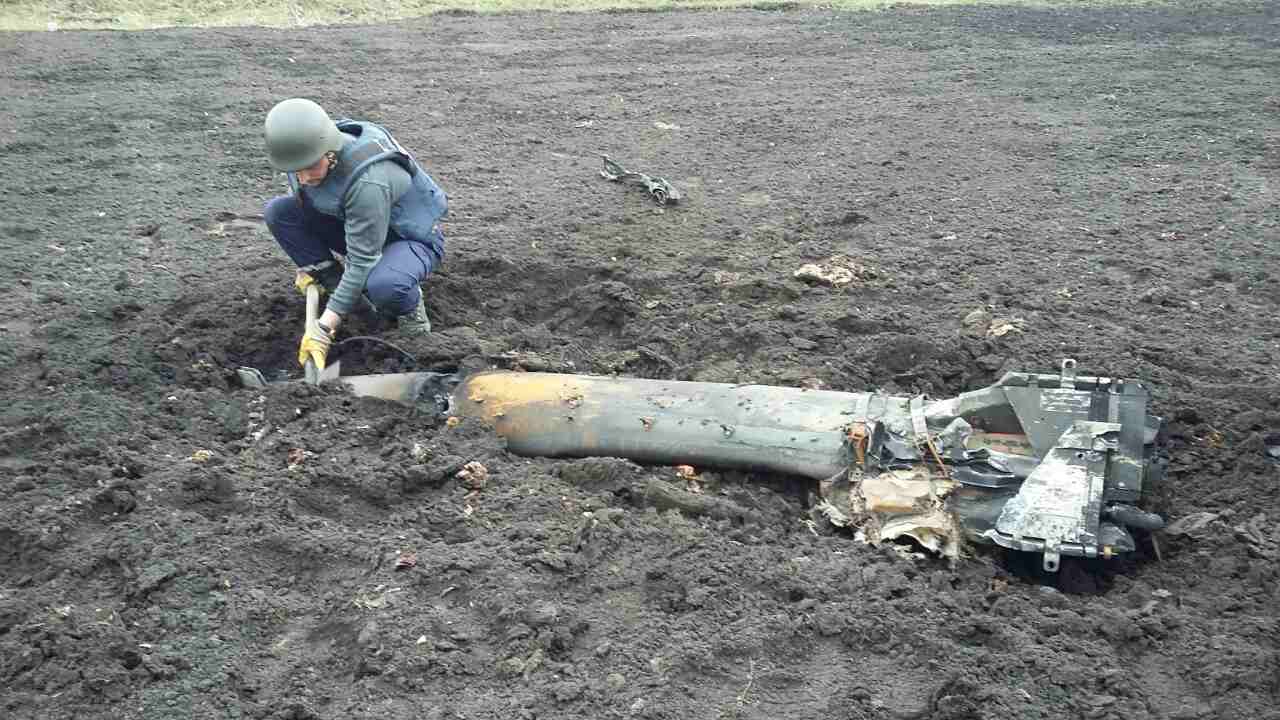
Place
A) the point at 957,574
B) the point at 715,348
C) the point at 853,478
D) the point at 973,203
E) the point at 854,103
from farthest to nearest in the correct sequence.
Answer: the point at 854,103 < the point at 973,203 < the point at 715,348 < the point at 853,478 < the point at 957,574

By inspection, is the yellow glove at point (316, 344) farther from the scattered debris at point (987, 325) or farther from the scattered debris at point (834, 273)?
the scattered debris at point (987, 325)

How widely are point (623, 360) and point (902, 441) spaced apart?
4.98ft

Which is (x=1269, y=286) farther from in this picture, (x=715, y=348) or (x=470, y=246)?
(x=470, y=246)

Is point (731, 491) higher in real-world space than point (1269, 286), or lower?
lower

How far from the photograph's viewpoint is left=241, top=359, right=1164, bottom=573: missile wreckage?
12.0 ft

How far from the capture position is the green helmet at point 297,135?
4520 mm

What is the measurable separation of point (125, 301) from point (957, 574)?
4.16 metres

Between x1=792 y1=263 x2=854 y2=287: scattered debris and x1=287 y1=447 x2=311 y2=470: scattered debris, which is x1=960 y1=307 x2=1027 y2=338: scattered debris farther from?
x1=287 y1=447 x2=311 y2=470: scattered debris

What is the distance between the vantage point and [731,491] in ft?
13.5

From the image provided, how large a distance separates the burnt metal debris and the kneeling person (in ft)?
5.81

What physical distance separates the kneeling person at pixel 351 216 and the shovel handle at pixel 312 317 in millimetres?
37

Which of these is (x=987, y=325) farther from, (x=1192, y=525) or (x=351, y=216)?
(x=351, y=216)

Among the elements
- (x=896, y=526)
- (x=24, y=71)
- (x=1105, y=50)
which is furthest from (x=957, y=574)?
(x=24, y=71)

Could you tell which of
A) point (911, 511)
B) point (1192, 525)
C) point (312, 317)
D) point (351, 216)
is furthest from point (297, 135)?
point (1192, 525)
